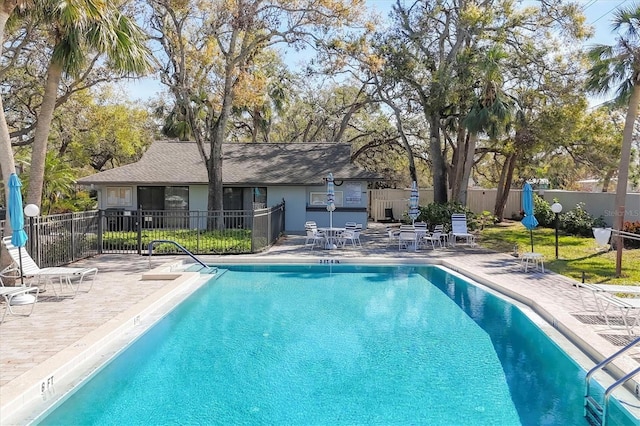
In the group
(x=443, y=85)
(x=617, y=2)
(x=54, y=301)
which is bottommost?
(x=54, y=301)

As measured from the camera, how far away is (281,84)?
105 ft

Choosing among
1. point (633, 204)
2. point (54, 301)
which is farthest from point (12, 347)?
point (633, 204)

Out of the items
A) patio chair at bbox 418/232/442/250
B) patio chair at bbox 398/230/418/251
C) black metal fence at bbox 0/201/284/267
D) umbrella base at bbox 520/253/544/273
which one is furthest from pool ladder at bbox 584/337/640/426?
patio chair at bbox 418/232/442/250

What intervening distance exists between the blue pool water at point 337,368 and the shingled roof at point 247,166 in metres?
12.1

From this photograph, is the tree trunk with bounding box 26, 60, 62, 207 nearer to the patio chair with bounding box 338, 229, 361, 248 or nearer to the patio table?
the patio table

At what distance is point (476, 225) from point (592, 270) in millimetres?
8418

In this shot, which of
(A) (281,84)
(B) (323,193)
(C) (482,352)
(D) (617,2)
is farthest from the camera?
(A) (281,84)

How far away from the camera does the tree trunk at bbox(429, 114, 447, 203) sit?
23.1 meters

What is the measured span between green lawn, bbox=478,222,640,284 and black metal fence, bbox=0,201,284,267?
337 inches

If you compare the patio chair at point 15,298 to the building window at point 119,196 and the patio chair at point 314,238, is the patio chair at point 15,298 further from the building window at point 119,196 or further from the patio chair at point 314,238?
the building window at point 119,196

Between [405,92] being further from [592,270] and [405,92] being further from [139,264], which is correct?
[139,264]

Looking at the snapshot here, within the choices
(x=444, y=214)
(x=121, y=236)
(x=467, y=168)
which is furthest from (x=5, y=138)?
(x=467, y=168)

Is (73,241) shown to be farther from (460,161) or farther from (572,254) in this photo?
(460,161)

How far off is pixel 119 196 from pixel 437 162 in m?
15.7
